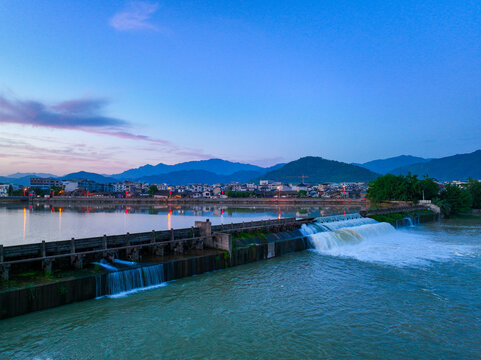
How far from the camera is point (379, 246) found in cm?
3775

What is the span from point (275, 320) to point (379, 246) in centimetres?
2625

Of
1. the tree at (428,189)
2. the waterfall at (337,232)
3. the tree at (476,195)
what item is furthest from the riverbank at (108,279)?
the tree at (476,195)

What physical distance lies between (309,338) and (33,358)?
1186 centimetres

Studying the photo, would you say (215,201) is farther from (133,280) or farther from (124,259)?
(133,280)

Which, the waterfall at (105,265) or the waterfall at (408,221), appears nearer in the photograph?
the waterfall at (105,265)

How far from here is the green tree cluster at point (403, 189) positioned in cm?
9031

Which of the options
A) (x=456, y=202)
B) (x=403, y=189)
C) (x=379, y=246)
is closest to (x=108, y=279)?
(x=379, y=246)

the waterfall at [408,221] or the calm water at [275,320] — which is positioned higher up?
the waterfall at [408,221]

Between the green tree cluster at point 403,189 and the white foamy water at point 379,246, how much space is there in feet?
166

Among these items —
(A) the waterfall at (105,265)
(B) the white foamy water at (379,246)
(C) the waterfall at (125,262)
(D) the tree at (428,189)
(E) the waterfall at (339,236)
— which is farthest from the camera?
(D) the tree at (428,189)

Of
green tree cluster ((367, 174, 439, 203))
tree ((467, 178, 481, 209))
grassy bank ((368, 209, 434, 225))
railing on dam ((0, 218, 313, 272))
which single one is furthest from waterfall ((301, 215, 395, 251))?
tree ((467, 178, 481, 209))

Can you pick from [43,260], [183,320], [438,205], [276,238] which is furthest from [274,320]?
[438,205]

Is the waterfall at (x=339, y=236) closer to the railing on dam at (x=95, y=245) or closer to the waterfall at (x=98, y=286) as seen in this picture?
the railing on dam at (x=95, y=245)

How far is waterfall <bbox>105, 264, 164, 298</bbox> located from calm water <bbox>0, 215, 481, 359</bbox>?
83cm
